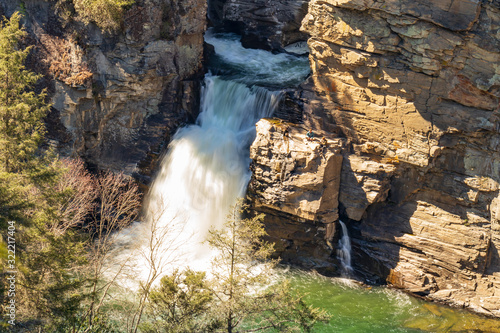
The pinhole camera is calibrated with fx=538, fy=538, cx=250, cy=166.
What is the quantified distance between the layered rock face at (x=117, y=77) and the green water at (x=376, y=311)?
33.0 feet

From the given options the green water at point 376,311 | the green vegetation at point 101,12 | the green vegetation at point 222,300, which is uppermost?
the green vegetation at point 101,12

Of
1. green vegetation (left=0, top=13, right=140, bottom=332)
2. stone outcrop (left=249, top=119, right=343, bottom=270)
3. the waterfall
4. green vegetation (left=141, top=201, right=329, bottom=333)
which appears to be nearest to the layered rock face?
stone outcrop (left=249, top=119, right=343, bottom=270)

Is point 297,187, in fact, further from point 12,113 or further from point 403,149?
point 12,113

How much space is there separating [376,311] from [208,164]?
990 cm

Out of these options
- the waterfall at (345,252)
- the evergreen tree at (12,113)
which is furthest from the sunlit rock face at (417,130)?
the evergreen tree at (12,113)

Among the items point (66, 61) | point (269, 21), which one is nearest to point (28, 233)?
point (66, 61)

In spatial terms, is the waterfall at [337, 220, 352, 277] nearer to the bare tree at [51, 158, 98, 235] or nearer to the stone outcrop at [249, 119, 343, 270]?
the stone outcrop at [249, 119, 343, 270]

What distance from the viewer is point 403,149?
22.2 meters

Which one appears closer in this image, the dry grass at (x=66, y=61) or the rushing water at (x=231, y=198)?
the rushing water at (x=231, y=198)

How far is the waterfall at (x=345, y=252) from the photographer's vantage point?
77.7ft

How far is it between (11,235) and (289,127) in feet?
40.8

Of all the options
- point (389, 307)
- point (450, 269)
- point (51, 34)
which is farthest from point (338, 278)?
point (51, 34)

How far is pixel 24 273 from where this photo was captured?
1435 centimetres

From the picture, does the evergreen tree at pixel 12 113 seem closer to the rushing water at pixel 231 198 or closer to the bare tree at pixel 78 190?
the bare tree at pixel 78 190
